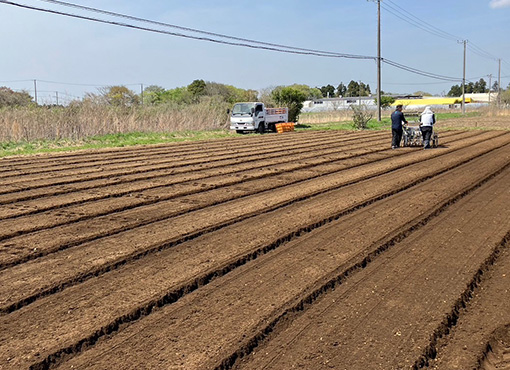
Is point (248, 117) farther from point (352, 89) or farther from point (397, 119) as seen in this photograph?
point (352, 89)

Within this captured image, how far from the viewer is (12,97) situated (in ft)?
146

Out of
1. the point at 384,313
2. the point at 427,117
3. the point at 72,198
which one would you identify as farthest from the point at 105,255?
the point at 427,117

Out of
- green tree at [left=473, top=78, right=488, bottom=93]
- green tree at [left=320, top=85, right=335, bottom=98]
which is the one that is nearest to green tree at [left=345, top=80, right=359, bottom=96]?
green tree at [left=320, top=85, right=335, bottom=98]

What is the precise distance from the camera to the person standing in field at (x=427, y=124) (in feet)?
58.7

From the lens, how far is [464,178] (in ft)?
37.9

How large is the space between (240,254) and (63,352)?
8.49ft

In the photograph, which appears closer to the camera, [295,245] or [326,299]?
[326,299]

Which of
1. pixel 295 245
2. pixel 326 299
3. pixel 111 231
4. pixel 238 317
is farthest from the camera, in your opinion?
pixel 111 231

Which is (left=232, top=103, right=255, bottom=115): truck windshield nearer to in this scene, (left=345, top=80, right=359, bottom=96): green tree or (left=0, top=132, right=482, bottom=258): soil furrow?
(left=0, top=132, right=482, bottom=258): soil furrow

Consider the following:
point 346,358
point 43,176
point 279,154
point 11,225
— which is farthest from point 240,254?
point 279,154

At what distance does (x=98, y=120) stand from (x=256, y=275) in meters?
24.7

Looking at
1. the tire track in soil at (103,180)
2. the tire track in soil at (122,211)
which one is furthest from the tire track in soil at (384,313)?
the tire track in soil at (103,180)

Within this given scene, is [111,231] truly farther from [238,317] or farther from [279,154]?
[279,154]

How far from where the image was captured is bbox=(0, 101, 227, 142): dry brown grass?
24.2 meters
